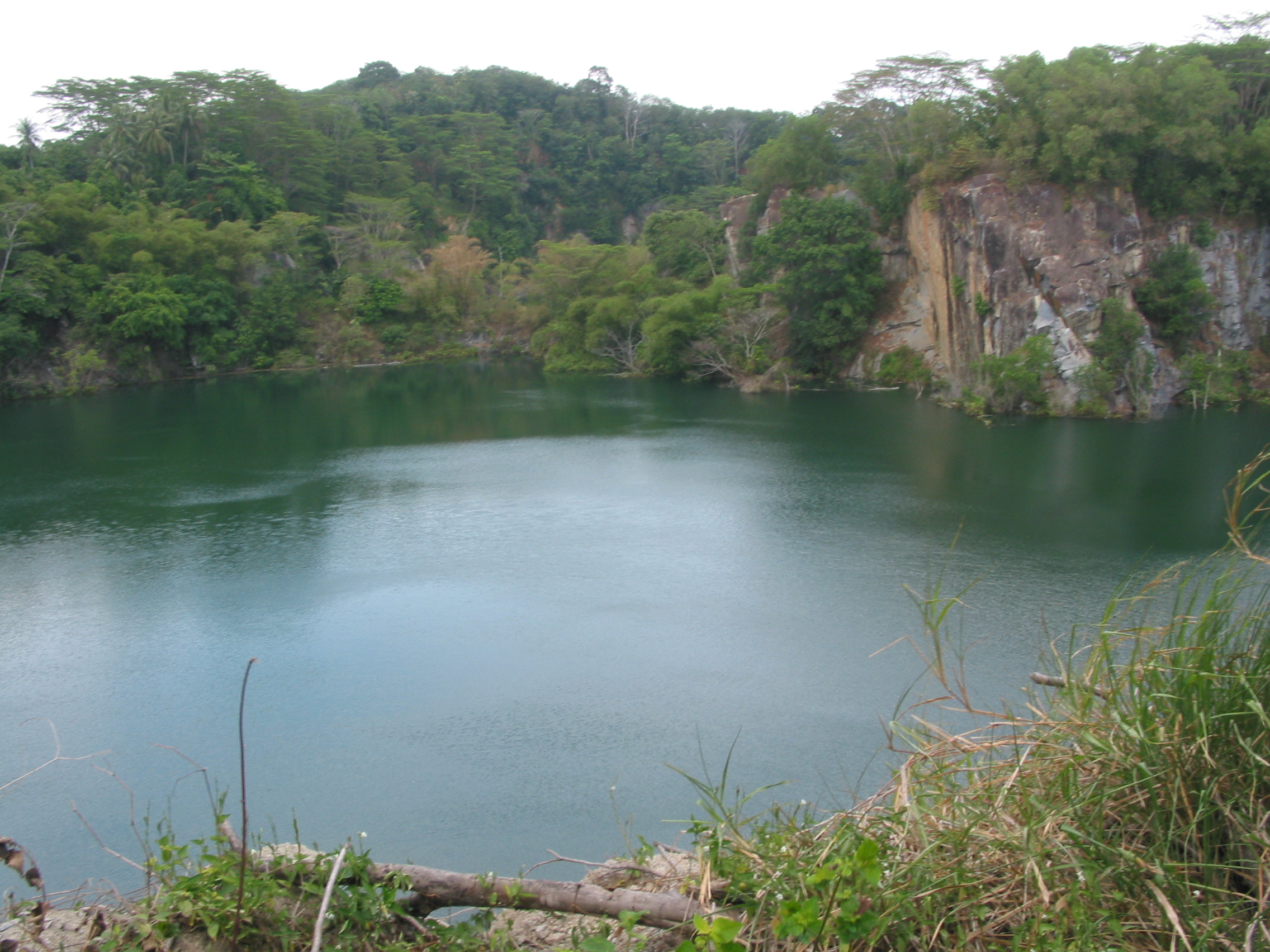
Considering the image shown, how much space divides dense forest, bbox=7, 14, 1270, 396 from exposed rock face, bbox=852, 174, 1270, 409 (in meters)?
0.70

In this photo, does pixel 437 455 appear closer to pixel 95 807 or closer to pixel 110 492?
pixel 110 492

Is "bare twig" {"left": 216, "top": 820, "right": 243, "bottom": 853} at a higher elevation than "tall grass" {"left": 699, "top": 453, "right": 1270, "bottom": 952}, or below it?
below

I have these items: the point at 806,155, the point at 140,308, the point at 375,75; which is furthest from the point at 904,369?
the point at 375,75

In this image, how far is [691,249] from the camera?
3553 centimetres

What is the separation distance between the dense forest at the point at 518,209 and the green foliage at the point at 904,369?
53.4 inches

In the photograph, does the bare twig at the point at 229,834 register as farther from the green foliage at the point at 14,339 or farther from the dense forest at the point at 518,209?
the green foliage at the point at 14,339

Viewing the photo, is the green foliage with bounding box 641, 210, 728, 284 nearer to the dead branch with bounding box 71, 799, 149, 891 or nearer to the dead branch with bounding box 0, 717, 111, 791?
the dead branch with bounding box 0, 717, 111, 791

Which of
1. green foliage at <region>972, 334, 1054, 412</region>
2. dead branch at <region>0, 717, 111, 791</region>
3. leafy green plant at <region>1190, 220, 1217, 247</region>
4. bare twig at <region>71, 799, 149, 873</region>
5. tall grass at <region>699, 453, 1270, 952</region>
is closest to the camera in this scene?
tall grass at <region>699, 453, 1270, 952</region>

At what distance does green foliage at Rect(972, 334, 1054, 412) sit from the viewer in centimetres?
2203

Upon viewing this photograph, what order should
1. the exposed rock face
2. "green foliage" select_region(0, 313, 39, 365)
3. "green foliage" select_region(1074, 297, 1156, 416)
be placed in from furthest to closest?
1. "green foliage" select_region(0, 313, 39, 365)
2. the exposed rock face
3. "green foliage" select_region(1074, 297, 1156, 416)

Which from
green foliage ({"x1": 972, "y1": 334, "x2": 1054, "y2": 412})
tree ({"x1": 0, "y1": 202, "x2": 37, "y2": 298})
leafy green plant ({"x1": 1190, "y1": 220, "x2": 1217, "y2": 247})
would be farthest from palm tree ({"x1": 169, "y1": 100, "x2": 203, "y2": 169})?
leafy green plant ({"x1": 1190, "y1": 220, "x2": 1217, "y2": 247})

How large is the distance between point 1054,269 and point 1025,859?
23.6 metres

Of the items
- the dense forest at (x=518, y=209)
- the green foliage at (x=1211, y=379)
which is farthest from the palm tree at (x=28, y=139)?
the green foliage at (x=1211, y=379)

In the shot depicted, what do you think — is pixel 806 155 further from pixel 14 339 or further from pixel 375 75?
pixel 375 75
